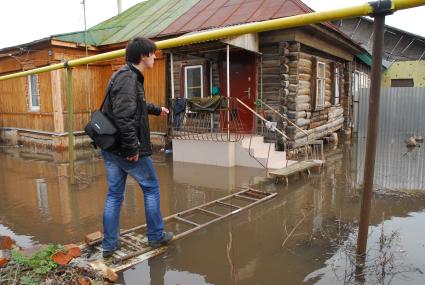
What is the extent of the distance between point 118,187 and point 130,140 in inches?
22.6

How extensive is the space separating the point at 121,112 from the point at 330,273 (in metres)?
2.37

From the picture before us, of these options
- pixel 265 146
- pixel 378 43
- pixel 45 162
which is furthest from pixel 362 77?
pixel 378 43

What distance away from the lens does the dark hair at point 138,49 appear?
335 centimetres

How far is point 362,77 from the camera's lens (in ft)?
60.0

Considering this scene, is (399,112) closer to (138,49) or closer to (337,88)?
(337,88)

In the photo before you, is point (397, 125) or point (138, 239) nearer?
point (138, 239)

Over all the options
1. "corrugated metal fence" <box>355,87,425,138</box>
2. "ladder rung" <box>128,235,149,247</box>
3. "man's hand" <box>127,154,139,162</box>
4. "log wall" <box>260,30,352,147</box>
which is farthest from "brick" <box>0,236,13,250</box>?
"corrugated metal fence" <box>355,87,425,138</box>

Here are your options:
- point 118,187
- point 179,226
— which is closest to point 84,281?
point 118,187

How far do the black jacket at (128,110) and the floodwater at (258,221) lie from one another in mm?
1177

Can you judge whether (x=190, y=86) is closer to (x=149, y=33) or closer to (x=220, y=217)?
(x=149, y=33)

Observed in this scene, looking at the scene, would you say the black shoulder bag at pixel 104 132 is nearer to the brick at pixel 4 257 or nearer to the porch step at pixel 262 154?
the brick at pixel 4 257

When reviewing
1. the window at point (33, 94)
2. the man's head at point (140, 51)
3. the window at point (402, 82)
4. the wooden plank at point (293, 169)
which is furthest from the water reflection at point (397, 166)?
the window at point (402, 82)

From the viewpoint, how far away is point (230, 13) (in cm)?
1040

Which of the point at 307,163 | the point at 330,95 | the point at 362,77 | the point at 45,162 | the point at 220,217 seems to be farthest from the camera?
the point at 362,77
